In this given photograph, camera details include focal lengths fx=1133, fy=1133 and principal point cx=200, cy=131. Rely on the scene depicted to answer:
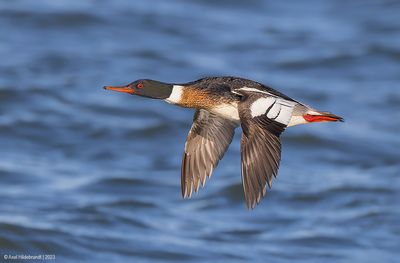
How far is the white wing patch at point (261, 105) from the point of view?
8773mm

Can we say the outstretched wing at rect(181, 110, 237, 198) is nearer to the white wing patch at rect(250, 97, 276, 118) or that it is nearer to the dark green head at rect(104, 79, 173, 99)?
the dark green head at rect(104, 79, 173, 99)

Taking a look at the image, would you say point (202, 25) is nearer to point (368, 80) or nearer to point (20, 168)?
point (368, 80)

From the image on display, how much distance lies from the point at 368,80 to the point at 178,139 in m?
4.38

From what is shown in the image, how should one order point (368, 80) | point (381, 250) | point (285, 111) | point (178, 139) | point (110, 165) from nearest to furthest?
point (285, 111) < point (381, 250) < point (110, 165) < point (178, 139) < point (368, 80)

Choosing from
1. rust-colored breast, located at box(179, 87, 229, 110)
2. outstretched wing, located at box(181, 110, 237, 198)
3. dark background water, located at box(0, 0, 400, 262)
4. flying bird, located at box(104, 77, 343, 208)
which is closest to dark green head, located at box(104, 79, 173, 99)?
flying bird, located at box(104, 77, 343, 208)

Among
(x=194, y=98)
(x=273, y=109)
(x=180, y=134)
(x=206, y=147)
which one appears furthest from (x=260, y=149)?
(x=180, y=134)

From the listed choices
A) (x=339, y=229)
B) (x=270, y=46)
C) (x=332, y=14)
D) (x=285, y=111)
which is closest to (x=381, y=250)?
(x=339, y=229)

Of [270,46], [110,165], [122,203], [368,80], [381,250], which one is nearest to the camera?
[381,250]

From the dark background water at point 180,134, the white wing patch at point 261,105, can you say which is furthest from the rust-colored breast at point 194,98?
the dark background water at point 180,134

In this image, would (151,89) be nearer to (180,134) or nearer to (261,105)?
(261,105)

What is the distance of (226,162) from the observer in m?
16.6

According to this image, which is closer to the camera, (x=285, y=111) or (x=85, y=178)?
(x=285, y=111)

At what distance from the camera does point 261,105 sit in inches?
348

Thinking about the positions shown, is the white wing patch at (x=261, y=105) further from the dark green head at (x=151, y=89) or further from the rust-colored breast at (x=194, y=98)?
the dark green head at (x=151, y=89)
